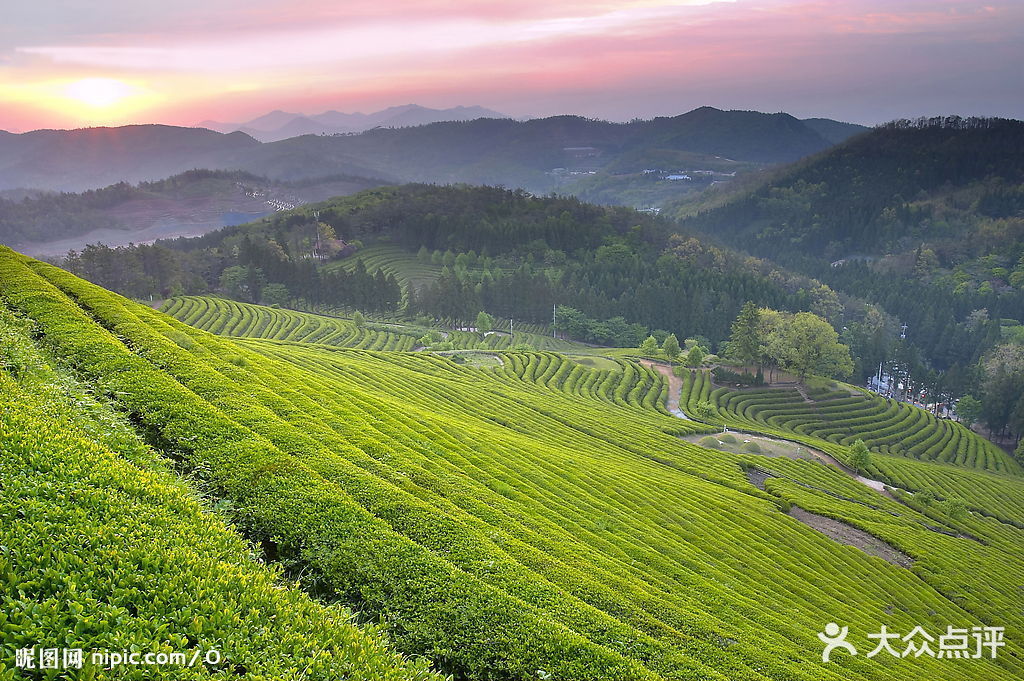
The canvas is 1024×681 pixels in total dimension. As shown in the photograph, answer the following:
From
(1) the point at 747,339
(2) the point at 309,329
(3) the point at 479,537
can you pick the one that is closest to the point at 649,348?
(1) the point at 747,339

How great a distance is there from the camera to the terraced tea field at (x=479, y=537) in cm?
1030

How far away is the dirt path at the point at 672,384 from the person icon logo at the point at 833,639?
42.4 metres

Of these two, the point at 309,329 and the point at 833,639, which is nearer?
the point at 833,639

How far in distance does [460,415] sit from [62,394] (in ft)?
72.4

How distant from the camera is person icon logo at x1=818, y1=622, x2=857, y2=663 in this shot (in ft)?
55.5

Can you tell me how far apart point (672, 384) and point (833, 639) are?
59156 mm

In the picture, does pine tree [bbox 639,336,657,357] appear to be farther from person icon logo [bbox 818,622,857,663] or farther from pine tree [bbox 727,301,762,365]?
person icon logo [bbox 818,622,857,663]

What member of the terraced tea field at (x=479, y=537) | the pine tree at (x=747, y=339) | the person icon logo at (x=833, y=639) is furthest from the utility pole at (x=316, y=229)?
the person icon logo at (x=833, y=639)

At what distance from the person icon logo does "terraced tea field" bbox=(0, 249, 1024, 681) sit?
10.9 inches

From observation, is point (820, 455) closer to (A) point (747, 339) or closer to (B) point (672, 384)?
(B) point (672, 384)

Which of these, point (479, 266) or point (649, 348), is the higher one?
point (479, 266)

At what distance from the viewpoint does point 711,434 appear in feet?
166

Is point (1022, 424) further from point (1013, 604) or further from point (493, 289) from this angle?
point (493, 289)

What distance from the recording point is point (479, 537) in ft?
44.2
